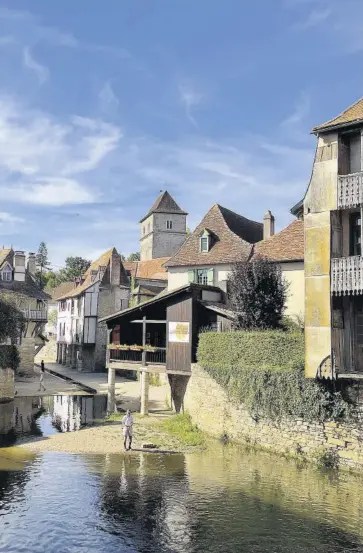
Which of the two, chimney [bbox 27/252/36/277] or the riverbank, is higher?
chimney [bbox 27/252/36/277]

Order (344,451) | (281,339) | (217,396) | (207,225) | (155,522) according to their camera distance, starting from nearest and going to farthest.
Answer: (155,522), (344,451), (281,339), (217,396), (207,225)

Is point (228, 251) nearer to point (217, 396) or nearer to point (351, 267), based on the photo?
point (217, 396)

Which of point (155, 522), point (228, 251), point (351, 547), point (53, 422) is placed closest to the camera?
point (351, 547)

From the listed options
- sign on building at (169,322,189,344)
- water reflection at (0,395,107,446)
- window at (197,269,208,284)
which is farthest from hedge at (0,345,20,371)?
window at (197,269,208,284)

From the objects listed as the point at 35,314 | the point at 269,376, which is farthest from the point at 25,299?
the point at 269,376

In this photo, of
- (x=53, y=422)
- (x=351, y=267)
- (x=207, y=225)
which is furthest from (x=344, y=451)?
(x=207, y=225)

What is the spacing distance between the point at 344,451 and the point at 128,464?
7.39 m

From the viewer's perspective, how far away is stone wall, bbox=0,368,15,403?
31.8m

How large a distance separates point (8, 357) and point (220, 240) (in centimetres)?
1572

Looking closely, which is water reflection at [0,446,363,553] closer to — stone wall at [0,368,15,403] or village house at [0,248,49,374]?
stone wall at [0,368,15,403]

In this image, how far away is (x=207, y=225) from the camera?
3741 centimetres

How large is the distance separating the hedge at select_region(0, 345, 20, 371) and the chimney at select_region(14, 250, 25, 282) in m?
13.4

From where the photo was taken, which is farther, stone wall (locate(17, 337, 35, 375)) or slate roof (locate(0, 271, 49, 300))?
slate roof (locate(0, 271, 49, 300))

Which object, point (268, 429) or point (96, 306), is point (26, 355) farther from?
point (268, 429)
